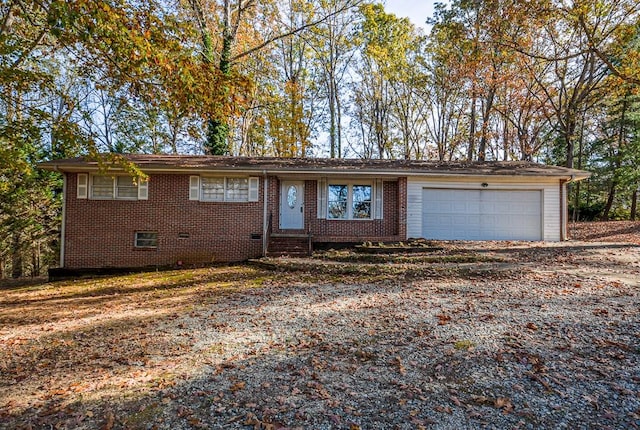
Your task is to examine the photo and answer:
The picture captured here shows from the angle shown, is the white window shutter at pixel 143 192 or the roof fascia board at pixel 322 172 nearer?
the roof fascia board at pixel 322 172

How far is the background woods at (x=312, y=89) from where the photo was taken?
6.86 m

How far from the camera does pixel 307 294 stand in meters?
7.06

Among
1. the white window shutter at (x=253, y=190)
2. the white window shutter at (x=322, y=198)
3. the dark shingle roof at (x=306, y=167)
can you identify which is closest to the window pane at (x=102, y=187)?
the dark shingle roof at (x=306, y=167)

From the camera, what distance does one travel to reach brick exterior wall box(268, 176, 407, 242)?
12250 mm

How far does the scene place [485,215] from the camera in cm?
1270

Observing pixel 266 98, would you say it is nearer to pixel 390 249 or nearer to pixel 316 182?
pixel 316 182

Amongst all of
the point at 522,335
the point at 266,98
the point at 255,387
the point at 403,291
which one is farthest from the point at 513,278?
the point at 266,98

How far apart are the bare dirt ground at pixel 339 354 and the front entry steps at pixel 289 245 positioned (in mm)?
3073

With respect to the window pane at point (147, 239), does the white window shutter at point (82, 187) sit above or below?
above

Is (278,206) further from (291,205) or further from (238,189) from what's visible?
(238,189)

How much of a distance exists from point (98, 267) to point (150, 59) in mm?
8498

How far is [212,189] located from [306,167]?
3.34m

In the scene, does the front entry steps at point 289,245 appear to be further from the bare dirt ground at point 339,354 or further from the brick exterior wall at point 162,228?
the bare dirt ground at point 339,354

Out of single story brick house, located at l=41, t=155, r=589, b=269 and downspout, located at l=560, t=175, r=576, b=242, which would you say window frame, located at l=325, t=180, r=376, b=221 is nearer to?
single story brick house, located at l=41, t=155, r=589, b=269
